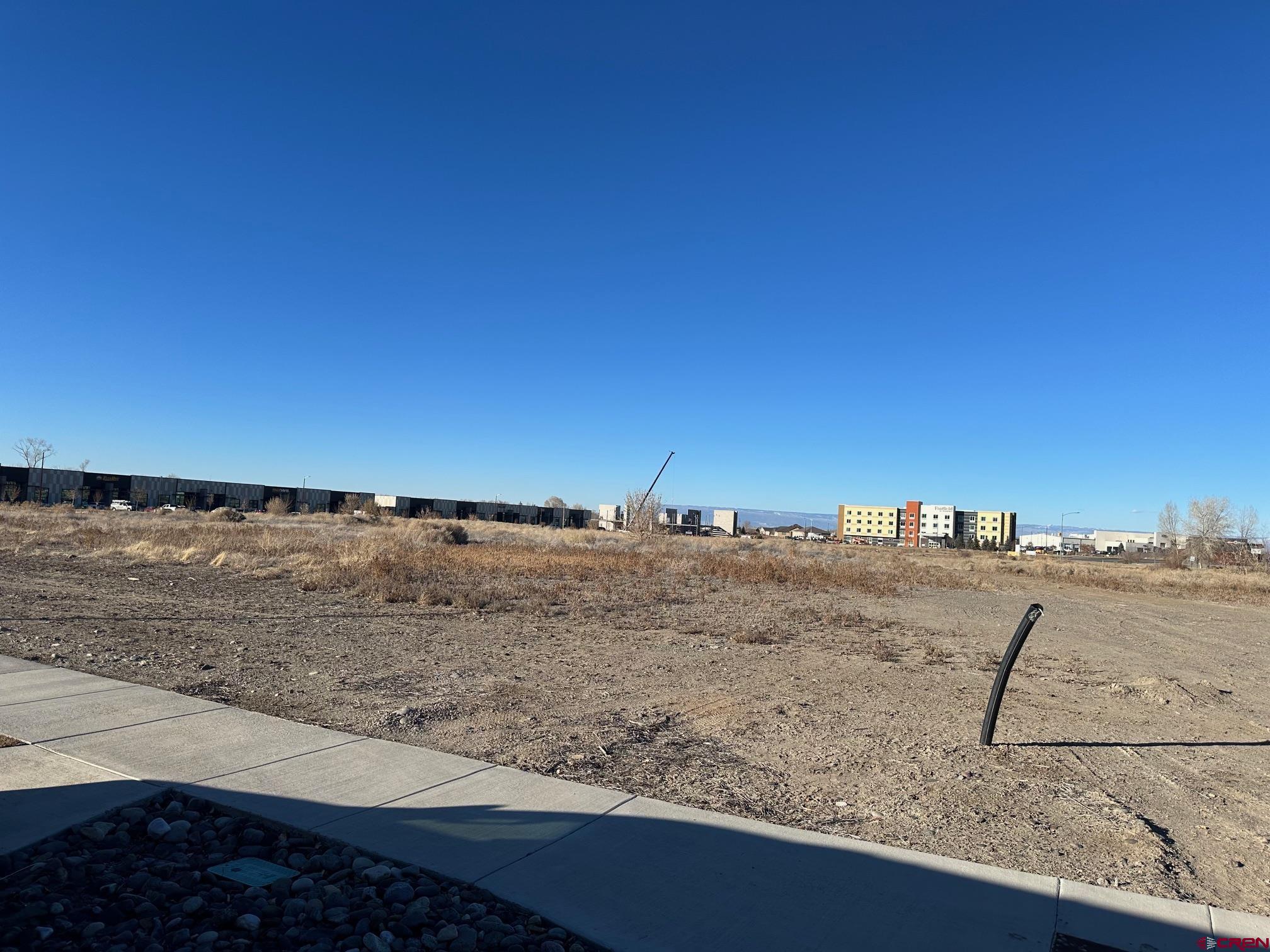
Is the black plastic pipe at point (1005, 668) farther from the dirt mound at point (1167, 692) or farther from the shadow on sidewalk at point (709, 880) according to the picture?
the dirt mound at point (1167, 692)

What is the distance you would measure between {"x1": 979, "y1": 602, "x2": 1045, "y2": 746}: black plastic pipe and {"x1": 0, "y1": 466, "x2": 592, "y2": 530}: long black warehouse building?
7752cm

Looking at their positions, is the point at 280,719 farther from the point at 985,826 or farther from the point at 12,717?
the point at 985,826

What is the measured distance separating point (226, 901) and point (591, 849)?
6.05 ft

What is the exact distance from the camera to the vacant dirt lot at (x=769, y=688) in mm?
5617

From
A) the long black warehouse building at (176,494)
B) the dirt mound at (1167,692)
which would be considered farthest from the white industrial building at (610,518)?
the dirt mound at (1167,692)

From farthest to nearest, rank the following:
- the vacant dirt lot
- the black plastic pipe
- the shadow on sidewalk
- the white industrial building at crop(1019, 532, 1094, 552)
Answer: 1. the white industrial building at crop(1019, 532, 1094, 552)
2. the black plastic pipe
3. the vacant dirt lot
4. the shadow on sidewalk

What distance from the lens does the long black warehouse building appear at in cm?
8425

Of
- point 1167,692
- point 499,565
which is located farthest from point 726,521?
point 1167,692

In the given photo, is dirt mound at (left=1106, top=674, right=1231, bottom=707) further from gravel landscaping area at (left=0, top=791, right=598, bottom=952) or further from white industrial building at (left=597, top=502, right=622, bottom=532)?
white industrial building at (left=597, top=502, right=622, bottom=532)

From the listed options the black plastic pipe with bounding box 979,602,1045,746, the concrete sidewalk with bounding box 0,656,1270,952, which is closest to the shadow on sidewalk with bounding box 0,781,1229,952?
the concrete sidewalk with bounding box 0,656,1270,952

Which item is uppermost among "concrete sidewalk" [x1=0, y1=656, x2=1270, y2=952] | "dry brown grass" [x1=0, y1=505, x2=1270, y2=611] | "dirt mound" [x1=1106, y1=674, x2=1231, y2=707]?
"dry brown grass" [x1=0, y1=505, x2=1270, y2=611]

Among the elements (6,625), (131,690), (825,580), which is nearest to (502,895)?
(131,690)

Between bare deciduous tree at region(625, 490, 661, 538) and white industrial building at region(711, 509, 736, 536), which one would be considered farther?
white industrial building at region(711, 509, 736, 536)

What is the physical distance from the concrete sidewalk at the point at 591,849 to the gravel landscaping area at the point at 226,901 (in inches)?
6.9
